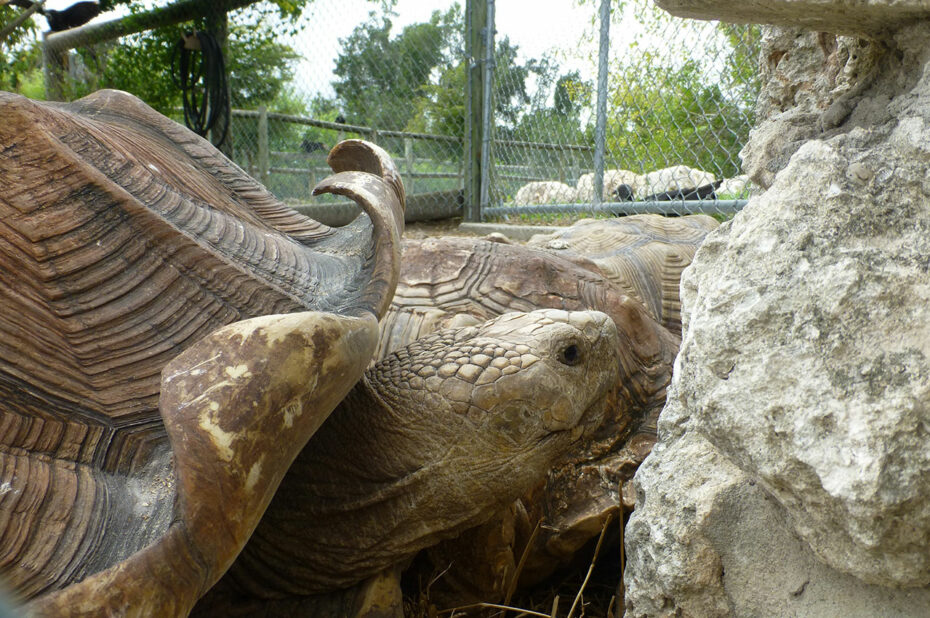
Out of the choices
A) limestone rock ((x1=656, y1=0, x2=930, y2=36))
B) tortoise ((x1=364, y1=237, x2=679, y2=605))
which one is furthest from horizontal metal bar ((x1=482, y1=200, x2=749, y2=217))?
limestone rock ((x1=656, y1=0, x2=930, y2=36))

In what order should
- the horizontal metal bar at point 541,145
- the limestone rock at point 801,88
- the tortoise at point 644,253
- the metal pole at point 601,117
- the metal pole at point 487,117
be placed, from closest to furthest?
the limestone rock at point 801,88 < the tortoise at point 644,253 < the metal pole at point 601,117 < the horizontal metal bar at point 541,145 < the metal pole at point 487,117

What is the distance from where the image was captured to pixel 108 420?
37.3 inches

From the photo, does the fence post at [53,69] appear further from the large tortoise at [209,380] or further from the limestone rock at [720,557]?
the limestone rock at [720,557]

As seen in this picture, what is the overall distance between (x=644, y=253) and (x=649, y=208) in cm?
171

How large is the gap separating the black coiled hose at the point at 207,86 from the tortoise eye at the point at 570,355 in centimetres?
650

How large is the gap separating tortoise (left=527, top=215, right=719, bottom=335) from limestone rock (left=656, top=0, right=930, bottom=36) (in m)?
1.29

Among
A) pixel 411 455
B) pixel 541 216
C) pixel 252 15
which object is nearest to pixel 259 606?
pixel 411 455

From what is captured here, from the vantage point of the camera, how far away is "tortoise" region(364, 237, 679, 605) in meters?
1.49

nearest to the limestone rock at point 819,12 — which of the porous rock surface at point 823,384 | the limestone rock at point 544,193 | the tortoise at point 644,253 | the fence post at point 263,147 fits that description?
the porous rock surface at point 823,384

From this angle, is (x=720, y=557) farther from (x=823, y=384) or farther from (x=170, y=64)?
(x=170, y=64)

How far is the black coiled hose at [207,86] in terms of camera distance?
6.98 meters

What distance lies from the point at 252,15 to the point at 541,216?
4149 mm

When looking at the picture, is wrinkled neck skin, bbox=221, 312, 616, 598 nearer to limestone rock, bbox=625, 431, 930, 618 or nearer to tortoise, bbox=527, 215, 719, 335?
limestone rock, bbox=625, 431, 930, 618

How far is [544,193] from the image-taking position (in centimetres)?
600
